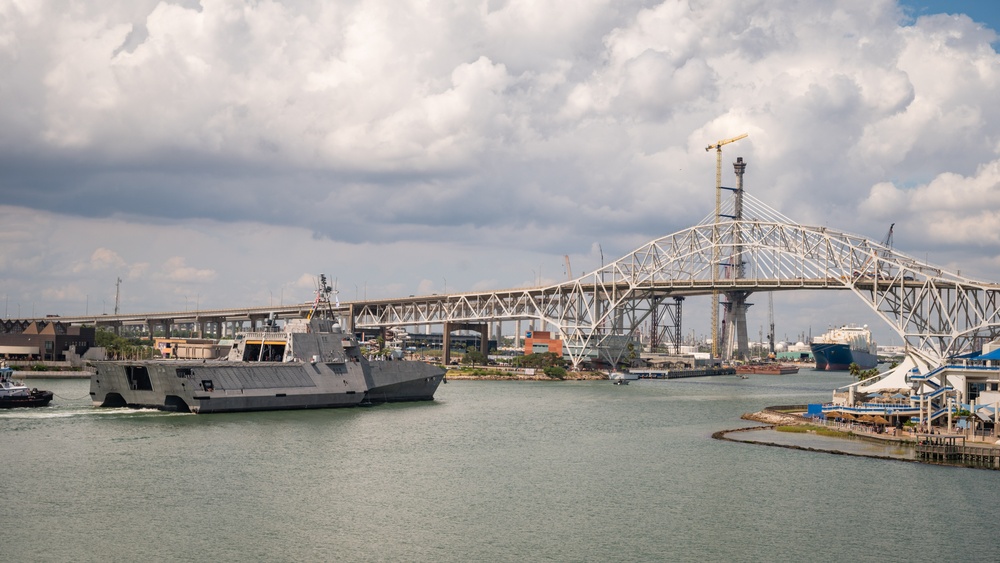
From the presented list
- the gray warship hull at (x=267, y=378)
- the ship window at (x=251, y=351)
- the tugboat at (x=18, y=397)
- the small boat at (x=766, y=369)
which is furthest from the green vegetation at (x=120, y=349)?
the small boat at (x=766, y=369)

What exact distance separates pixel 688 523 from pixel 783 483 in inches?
348

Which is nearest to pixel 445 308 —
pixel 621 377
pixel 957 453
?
pixel 621 377

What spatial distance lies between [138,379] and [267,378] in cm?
821

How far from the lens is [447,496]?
36.5 meters

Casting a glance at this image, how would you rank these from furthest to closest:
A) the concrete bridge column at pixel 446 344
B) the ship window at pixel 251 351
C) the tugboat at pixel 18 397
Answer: the concrete bridge column at pixel 446 344 → the ship window at pixel 251 351 → the tugboat at pixel 18 397

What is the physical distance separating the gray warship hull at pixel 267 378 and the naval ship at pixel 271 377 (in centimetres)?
6

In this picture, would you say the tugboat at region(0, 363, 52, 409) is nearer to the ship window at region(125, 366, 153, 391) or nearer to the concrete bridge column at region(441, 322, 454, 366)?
the ship window at region(125, 366, 153, 391)

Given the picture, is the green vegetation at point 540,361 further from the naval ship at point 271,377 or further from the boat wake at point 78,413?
the boat wake at point 78,413

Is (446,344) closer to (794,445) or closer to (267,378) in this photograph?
(267,378)

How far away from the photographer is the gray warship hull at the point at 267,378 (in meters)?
58.9

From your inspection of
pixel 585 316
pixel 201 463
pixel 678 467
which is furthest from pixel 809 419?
pixel 585 316

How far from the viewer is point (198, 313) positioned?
172 metres

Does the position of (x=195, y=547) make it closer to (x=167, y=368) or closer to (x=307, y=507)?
(x=307, y=507)

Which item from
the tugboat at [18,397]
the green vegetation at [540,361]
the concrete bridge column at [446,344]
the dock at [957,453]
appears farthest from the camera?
the concrete bridge column at [446,344]
